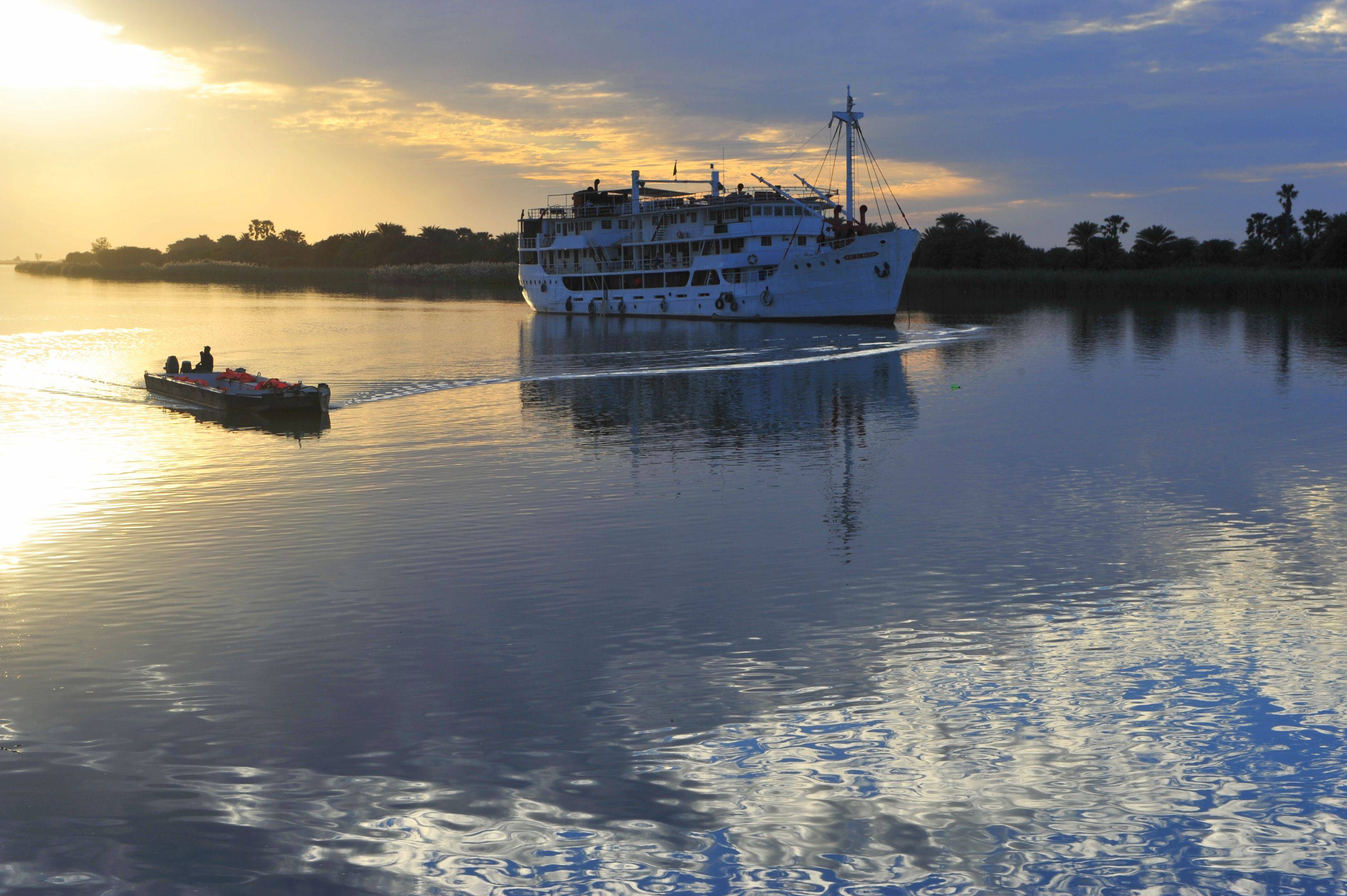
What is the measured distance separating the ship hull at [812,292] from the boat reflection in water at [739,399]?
706cm

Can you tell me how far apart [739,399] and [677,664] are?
2123cm

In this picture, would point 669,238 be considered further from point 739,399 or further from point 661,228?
point 739,399

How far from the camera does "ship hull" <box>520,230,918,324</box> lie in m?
62.2

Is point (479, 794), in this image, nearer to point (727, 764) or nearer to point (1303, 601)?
point (727, 764)

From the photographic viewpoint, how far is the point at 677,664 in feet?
30.3

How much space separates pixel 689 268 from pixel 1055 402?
4519cm

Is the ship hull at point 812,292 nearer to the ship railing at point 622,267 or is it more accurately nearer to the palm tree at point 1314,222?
the ship railing at point 622,267

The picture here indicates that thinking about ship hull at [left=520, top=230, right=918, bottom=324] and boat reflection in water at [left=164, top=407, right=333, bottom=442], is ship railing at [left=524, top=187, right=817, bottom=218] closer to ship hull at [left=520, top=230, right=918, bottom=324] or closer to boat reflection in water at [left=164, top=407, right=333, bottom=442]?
ship hull at [left=520, top=230, right=918, bottom=324]

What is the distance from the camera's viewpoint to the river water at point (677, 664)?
6410 millimetres

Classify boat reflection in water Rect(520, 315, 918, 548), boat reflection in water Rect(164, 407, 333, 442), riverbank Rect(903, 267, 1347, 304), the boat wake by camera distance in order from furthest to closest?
1. riverbank Rect(903, 267, 1347, 304)
2. the boat wake
3. boat reflection in water Rect(164, 407, 333, 442)
4. boat reflection in water Rect(520, 315, 918, 548)

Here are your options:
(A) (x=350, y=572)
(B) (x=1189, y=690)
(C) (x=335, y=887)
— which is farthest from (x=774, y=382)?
(C) (x=335, y=887)

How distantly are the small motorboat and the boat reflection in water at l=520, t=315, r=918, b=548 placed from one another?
17.2 feet

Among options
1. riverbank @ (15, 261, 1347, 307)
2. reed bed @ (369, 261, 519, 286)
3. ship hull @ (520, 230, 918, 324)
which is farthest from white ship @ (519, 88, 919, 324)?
reed bed @ (369, 261, 519, 286)

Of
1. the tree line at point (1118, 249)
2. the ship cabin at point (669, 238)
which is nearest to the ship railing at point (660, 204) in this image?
the ship cabin at point (669, 238)
